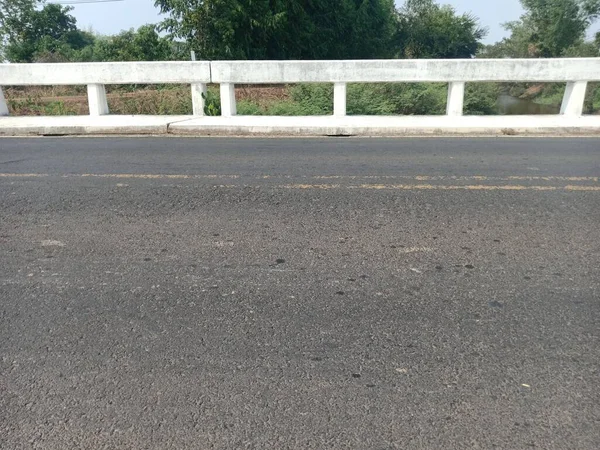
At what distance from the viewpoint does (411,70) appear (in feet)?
37.2

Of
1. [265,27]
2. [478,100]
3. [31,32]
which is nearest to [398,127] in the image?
[478,100]

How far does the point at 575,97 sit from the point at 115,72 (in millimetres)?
10150

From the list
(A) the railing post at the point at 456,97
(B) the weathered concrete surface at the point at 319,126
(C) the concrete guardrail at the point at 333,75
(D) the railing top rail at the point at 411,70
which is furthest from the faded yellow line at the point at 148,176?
(A) the railing post at the point at 456,97

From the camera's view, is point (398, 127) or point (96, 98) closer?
point (398, 127)

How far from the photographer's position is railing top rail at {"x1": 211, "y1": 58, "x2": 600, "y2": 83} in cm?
1103

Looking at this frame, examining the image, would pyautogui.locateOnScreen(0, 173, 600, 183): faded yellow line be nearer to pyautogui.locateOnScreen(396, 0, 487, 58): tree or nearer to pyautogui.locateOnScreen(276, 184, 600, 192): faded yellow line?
pyautogui.locateOnScreen(276, 184, 600, 192): faded yellow line

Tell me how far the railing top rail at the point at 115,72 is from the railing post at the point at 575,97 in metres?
7.95

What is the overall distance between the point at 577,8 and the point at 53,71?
42926mm

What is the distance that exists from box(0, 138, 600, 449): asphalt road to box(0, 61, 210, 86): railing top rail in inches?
236

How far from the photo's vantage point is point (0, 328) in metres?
3.10

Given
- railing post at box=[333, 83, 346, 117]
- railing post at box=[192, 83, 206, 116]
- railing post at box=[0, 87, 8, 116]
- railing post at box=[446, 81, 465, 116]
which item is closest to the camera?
railing post at box=[446, 81, 465, 116]

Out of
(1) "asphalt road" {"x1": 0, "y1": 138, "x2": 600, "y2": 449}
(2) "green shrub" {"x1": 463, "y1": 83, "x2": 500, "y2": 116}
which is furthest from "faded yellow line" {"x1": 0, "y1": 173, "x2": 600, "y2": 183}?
(2) "green shrub" {"x1": 463, "y1": 83, "x2": 500, "y2": 116}

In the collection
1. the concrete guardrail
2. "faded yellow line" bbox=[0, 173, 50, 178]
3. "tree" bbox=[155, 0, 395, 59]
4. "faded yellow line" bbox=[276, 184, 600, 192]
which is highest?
"tree" bbox=[155, 0, 395, 59]

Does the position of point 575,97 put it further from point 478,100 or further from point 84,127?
point 478,100
